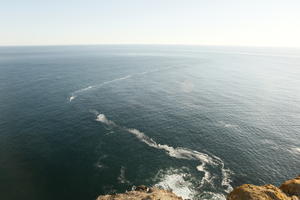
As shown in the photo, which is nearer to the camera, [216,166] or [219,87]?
[216,166]

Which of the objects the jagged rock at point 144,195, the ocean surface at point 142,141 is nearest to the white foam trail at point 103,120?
the ocean surface at point 142,141

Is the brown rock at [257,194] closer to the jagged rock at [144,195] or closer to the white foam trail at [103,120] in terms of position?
the jagged rock at [144,195]

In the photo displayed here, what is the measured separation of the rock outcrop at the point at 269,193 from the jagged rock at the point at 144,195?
16385mm

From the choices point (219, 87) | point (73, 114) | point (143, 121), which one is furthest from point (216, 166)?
point (219, 87)

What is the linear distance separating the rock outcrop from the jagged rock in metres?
16.4

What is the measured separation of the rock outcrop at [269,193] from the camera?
35531 mm

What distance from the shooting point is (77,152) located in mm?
70000

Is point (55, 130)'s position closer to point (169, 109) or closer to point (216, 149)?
point (169, 109)

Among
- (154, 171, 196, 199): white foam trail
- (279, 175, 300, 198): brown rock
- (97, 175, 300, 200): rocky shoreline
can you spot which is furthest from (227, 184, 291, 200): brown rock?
(154, 171, 196, 199): white foam trail

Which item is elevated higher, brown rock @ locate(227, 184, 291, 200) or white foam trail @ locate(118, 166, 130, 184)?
brown rock @ locate(227, 184, 291, 200)

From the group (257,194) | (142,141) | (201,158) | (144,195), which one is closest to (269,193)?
(257,194)

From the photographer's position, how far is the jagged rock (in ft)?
151

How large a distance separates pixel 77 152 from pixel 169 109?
58.4 metres

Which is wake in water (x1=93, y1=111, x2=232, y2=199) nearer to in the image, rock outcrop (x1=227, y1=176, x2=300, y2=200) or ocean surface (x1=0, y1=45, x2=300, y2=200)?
ocean surface (x1=0, y1=45, x2=300, y2=200)
